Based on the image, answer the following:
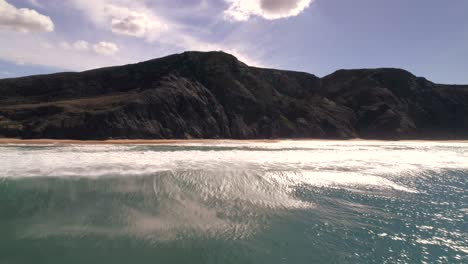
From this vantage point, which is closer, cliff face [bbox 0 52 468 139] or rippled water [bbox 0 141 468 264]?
rippled water [bbox 0 141 468 264]

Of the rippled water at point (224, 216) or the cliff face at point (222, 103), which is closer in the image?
the rippled water at point (224, 216)

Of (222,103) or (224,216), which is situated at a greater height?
(222,103)

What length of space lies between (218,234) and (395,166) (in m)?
22.1

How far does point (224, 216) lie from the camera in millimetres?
12992

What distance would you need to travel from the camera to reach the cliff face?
64375 mm

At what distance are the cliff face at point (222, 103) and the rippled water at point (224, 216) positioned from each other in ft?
153

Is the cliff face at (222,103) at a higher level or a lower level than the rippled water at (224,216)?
higher

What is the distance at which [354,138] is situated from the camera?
92625mm

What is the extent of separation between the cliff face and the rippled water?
4669 centimetres

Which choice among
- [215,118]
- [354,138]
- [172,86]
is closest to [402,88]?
[354,138]

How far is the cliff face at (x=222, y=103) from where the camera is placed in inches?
2534

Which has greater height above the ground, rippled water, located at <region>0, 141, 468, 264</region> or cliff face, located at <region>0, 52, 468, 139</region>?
cliff face, located at <region>0, 52, 468, 139</region>

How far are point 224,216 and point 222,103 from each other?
2979 inches

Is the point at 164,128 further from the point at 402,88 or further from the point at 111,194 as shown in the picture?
the point at 402,88
